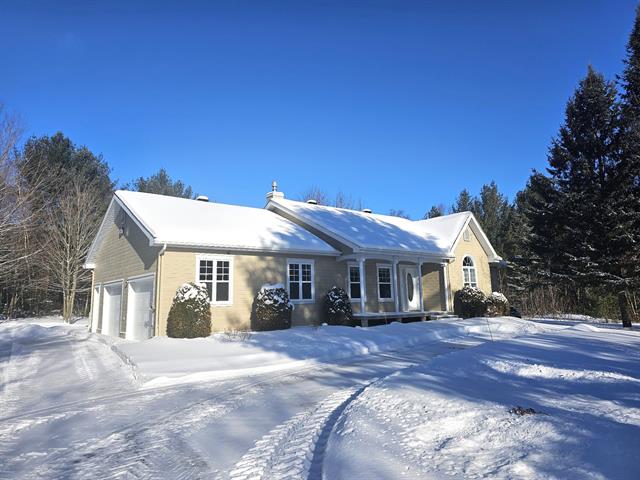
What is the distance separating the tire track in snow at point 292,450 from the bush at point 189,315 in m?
8.90

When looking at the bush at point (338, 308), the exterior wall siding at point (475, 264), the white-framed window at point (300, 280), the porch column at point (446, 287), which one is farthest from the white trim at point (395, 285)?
the white-framed window at point (300, 280)

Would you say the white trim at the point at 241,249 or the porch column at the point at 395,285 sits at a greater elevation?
the white trim at the point at 241,249

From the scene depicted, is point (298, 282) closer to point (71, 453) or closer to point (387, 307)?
point (387, 307)

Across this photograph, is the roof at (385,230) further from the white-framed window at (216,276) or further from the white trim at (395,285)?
the white-framed window at (216,276)

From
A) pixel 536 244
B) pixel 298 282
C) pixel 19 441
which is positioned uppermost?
pixel 536 244

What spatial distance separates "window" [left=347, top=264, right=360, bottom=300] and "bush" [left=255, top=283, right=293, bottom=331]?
13.3 ft

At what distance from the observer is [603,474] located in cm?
336

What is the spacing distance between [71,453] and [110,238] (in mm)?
17348

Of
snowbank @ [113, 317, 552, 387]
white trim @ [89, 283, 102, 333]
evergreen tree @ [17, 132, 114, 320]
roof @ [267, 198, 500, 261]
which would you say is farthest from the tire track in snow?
evergreen tree @ [17, 132, 114, 320]

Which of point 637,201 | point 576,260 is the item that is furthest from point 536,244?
point 637,201

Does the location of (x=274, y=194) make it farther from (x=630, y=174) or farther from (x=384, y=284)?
(x=630, y=174)

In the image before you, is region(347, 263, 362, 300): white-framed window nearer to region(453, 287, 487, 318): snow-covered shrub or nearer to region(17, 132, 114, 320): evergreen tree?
region(453, 287, 487, 318): snow-covered shrub

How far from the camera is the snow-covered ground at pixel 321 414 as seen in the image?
4.07 metres

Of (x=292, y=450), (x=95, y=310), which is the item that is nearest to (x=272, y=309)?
(x=95, y=310)
